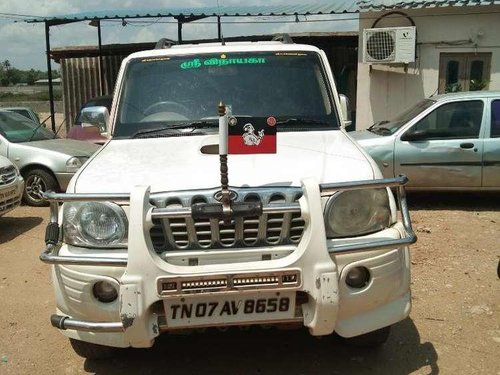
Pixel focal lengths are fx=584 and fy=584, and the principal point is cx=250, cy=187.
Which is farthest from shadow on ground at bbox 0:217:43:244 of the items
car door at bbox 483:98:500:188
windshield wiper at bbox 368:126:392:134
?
car door at bbox 483:98:500:188

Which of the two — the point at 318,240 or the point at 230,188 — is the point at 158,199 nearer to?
the point at 230,188

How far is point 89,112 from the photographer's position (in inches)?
181

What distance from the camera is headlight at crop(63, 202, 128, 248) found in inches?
115

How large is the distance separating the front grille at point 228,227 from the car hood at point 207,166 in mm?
78

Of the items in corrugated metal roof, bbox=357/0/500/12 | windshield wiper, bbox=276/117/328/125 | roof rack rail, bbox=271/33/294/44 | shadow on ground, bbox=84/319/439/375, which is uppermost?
corrugated metal roof, bbox=357/0/500/12

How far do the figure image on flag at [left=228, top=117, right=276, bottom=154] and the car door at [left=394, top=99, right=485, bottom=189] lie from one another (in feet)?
15.3

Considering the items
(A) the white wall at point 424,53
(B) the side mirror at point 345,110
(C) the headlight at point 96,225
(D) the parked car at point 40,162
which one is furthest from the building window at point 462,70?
(C) the headlight at point 96,225

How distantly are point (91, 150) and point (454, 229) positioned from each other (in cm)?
556

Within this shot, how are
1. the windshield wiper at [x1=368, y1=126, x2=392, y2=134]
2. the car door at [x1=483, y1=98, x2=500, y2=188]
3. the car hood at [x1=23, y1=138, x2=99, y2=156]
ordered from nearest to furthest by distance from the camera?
the car door at [x1=483, y1=98, x2=500, y2=188], the windshield wiper at [x1=368, y1=126, x2=392, y2=134], the car hood at [x1=23, y1=138, x2=99, y2=156]

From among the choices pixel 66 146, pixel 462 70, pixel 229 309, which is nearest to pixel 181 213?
pixel 229 309

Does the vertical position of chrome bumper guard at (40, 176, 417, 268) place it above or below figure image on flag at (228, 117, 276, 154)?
below

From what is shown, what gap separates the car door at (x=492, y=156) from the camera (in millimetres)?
7414

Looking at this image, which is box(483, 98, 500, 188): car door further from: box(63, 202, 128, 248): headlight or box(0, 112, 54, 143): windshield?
box(0, 112, 54, 143): windshield

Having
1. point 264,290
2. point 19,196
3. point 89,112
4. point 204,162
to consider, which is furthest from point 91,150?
point 264,290
